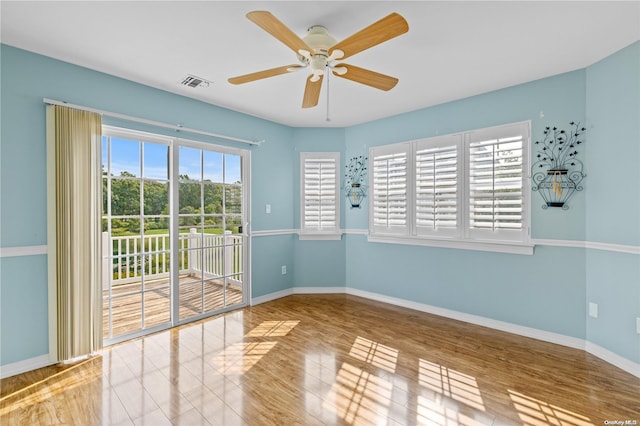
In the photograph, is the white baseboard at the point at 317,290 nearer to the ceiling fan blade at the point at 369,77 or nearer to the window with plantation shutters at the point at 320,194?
the window with plantation shutters at the point at 320,194

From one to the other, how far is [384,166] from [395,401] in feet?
10.1

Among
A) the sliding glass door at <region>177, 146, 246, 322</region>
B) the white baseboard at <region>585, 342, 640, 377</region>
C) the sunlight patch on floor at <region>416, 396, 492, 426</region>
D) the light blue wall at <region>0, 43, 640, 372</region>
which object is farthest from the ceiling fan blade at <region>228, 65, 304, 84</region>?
the white baseboard at <region>585, 342, 640, 377</region>

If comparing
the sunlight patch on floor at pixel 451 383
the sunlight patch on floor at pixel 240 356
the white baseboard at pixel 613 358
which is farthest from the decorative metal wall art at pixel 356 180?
the white baseboard at pixel 613 358

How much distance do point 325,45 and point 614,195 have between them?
2.79 meters

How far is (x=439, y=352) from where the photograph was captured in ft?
9.66

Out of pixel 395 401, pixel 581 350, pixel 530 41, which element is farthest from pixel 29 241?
pixel 581 350

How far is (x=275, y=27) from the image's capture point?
72.2 inches

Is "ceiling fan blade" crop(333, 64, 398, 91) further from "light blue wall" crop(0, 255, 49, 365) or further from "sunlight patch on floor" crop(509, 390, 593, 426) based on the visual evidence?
"light blue wall" crop(0, 255, 49, 365)

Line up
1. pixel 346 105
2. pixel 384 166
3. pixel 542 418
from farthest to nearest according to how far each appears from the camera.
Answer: pixel 384 166 < pixel 346 105 < pixel 542 418

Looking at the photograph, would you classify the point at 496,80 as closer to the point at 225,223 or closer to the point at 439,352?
the point at 439,352

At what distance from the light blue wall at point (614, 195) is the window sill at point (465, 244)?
55cm

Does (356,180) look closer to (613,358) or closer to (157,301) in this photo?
(157,301)

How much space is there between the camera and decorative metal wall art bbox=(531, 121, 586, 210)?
3029 mm

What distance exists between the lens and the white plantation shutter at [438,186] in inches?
150
